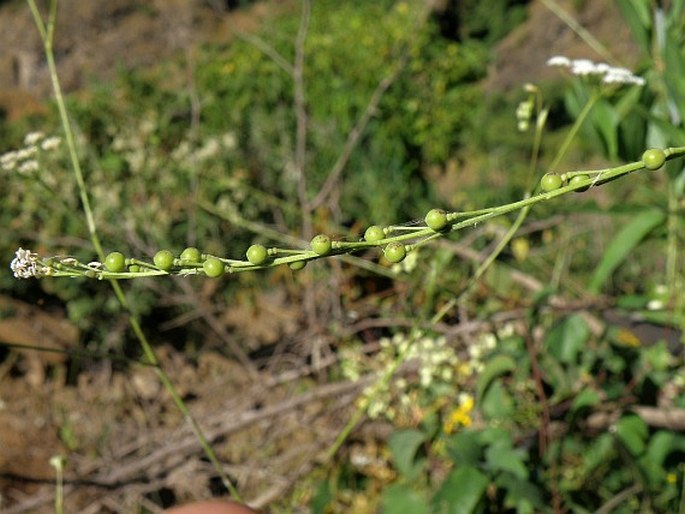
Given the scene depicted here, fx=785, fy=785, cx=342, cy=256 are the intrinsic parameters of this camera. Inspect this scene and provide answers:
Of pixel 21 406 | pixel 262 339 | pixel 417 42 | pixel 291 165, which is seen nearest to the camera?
pixel 21 406

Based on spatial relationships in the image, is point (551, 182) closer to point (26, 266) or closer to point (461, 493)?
point (26, 266)

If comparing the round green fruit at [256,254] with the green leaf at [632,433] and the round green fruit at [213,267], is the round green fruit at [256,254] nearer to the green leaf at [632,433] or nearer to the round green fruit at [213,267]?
the round green fruit at [213,267]

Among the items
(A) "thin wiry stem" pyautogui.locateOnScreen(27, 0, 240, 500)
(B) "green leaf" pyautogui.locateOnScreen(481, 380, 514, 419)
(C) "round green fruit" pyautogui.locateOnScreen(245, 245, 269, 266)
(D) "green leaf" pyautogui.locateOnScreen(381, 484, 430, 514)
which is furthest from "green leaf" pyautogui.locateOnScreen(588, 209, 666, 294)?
(C) "round green fruit" pyautogui.locateOnScreen(245, 245, 269, 266)

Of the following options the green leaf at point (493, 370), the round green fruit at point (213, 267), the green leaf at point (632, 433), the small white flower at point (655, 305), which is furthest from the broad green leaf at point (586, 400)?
the round green fruit at point (213, 267)

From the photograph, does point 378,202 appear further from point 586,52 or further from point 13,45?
point 13,45

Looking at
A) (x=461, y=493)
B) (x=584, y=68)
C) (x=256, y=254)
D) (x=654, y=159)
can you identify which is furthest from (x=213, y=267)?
(x=461, y=493)

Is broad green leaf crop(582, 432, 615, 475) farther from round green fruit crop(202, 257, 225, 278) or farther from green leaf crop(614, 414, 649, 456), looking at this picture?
round green fruit crop(202, 257, 225, 278)

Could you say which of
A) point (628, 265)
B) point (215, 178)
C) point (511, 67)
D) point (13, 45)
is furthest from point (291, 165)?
point (13, 45)
